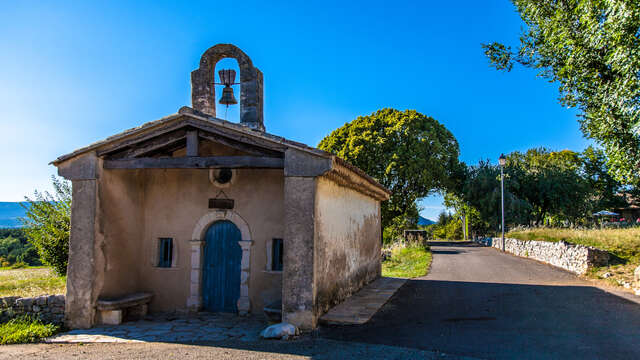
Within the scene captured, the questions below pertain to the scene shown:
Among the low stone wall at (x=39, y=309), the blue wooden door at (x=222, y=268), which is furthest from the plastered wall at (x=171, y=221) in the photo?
the low stone wall at (x=39, y=309)

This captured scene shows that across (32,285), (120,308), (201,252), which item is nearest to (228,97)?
(201,252)

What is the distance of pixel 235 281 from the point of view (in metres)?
8.14

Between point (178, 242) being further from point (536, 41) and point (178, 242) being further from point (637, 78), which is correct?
point (536, 41)

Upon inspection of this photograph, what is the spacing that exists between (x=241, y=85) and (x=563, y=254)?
1258 cm

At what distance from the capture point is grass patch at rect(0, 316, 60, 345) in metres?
6.37

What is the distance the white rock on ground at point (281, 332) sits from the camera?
609 cm

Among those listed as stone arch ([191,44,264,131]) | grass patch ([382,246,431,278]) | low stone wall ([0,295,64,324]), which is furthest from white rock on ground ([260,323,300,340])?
grass patch ([382,246,431,278])

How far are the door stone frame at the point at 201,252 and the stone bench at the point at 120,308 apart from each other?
0.91 metres

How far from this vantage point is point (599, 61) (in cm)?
1092

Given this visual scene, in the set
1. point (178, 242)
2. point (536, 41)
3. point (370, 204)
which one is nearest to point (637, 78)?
point (536, 41)

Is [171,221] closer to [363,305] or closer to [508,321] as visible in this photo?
[363,305]

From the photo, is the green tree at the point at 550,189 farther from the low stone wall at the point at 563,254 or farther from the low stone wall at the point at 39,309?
the low stone wall at the point at 39,309

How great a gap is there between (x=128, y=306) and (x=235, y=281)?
198 cm

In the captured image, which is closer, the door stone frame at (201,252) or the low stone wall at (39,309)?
the low stone wall at (39,309)
